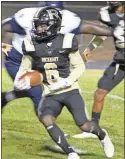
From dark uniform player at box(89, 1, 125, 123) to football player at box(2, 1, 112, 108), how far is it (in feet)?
0.34

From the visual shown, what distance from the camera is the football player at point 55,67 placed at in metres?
3.88

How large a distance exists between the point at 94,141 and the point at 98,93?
1.29 feet

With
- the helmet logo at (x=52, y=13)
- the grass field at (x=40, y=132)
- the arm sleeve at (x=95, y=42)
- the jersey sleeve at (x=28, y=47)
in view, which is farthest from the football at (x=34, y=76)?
the arm sleeve at (x=95, y=42)

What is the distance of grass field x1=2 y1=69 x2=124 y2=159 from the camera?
14.4 feet

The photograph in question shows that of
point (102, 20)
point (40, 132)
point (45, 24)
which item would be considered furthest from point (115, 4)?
point (40, 132)

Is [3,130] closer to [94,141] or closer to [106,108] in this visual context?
[94,141]

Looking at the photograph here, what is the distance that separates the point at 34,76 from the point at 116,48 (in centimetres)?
96

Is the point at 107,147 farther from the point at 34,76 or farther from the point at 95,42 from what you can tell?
the point at 95,42

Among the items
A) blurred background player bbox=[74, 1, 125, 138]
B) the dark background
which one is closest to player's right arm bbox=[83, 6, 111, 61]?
blurred background player bbox=[74, 1, 125, 138]

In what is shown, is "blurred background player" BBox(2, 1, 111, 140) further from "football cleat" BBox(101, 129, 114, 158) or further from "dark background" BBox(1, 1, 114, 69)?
"dark background" BBox(1, 1, 114, 69)

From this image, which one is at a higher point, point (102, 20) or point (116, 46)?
point (102, 20)

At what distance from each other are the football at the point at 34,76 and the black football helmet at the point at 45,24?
0.23 m

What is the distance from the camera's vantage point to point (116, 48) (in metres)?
4.61

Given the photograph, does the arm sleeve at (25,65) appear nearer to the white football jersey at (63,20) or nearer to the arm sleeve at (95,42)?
the white football jersey at (63,20)
